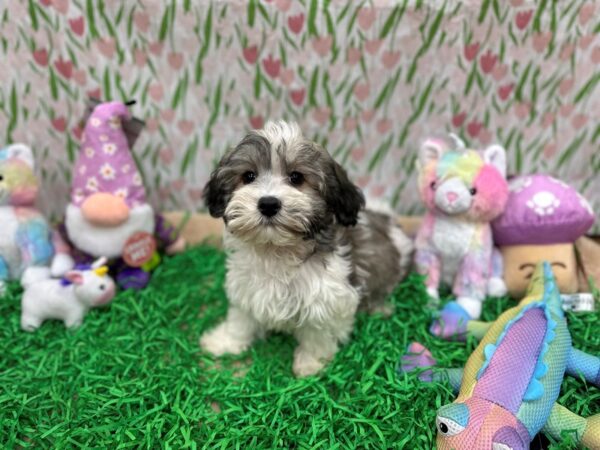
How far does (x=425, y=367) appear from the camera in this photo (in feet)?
8.68

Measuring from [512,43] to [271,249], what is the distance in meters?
2.07

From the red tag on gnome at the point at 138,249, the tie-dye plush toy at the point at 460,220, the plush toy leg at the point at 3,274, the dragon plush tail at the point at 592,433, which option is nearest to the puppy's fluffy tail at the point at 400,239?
the tie-dye plush toy at the point at 460,220

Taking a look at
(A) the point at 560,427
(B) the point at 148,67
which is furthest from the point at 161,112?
(A) the point at 560,427

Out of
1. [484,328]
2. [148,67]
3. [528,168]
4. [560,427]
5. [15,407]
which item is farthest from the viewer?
[528,168]

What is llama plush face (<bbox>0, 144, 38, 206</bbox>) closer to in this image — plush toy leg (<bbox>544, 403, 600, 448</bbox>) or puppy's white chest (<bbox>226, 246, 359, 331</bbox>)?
puppy's white chest (<bbox>226, 246, 359, 331</bbox>)

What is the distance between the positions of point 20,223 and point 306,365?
209 centimetres

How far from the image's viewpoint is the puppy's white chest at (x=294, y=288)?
2.60 m

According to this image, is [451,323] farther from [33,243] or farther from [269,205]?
[33,243]

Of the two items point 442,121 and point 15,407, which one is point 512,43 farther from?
point 15,407

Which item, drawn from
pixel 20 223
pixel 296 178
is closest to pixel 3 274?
pixel 20 223

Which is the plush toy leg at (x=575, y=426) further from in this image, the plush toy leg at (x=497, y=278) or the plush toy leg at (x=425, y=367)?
the plush toy leg at (x=497, y=278)

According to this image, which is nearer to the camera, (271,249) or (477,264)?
(271,249)

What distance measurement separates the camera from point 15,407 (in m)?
2.55

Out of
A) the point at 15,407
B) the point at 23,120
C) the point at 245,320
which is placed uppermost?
the point at 23,120
